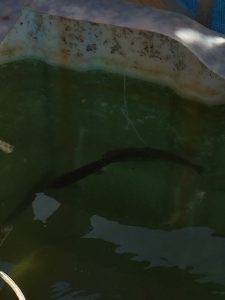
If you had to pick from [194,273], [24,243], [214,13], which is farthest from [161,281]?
[214,13]

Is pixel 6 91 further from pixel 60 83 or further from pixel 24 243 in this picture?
pixel 24 243

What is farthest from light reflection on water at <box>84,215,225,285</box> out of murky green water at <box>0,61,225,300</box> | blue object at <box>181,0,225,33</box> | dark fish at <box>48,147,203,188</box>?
blue object at <box>181,0,225,33</box>

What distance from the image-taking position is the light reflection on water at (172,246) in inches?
80.7

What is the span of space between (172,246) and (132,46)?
2.58 feet

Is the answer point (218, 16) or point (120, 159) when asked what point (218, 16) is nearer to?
point (218, 16)

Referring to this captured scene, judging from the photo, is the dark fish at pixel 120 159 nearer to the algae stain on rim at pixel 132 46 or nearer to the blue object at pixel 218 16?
the algae stain on rim at pixel 132 46

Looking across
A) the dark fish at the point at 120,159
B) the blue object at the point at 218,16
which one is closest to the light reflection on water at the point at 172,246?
the dark fish at the point at 120,159

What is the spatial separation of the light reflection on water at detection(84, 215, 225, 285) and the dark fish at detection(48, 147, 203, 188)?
20 centimetres

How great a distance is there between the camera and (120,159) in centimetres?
217

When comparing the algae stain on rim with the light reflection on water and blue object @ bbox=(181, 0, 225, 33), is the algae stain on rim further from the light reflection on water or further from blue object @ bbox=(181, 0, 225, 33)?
blue object @ bbox=(181, 0, 225, 33)

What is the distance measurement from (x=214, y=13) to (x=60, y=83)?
89 cm

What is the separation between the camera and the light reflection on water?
205 cm

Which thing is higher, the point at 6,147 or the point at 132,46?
the point at 132,46

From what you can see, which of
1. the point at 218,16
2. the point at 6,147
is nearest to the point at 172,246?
the point at 6,147
